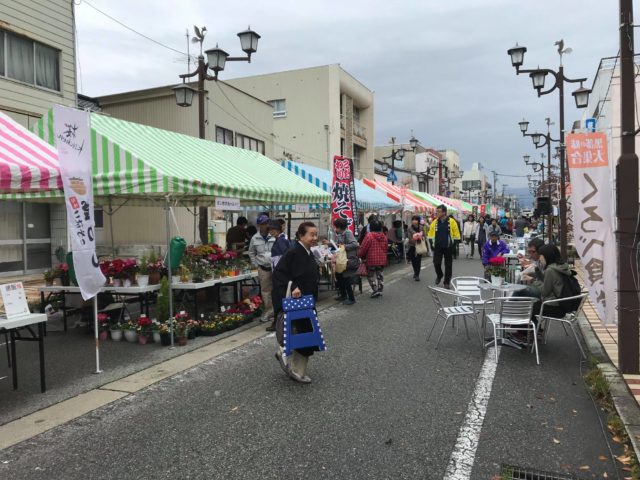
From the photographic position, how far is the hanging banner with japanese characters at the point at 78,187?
5453mm

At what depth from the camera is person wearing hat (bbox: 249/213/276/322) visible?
8.53 meters

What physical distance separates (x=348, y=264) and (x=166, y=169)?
13.8 ft

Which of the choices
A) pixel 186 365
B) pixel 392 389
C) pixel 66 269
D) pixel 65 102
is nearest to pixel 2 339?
pixel 66 269

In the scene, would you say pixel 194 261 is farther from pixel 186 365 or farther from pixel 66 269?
pixel 186 365

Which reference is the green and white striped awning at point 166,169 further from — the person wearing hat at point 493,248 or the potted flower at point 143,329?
the person wearing hat at point 493,248

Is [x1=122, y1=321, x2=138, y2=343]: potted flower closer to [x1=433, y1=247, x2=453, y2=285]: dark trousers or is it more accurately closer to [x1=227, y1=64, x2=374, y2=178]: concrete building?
[x1=433, y1=247, x2=453, y2=285]: dark trousers

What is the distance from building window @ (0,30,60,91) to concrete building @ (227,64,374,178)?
51.7 ft

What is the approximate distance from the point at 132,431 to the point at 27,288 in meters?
9.41

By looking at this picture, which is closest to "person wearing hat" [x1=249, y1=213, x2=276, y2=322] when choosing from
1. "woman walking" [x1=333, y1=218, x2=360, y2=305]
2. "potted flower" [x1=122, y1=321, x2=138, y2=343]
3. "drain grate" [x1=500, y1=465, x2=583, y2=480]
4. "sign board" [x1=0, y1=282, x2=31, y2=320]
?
"woman walking" [x1=333, y1=218, x2=360, y2=305]

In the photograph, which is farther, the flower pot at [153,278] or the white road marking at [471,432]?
the flower pot at [153,278]

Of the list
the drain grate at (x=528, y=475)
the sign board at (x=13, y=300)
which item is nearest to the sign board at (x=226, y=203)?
the sign board at (x=13, y=300)

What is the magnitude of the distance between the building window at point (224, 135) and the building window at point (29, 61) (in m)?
7.19

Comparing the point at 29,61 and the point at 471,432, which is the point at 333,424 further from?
Result: the point at 29,61

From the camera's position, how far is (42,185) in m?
5.95
